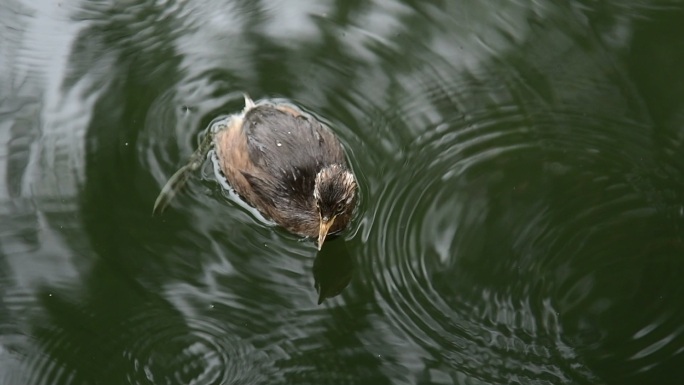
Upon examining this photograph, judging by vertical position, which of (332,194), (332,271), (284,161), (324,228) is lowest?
(332,271)

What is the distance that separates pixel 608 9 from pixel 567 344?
8.43ft

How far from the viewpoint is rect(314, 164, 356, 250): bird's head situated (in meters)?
5.56

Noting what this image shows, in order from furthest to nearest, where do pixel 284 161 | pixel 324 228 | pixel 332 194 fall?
1. pixel 284 161
2. pixel 324 228
3. pixel 332 194

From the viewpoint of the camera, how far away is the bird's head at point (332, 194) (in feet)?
18.2

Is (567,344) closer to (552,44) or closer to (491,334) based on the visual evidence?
(491,334)

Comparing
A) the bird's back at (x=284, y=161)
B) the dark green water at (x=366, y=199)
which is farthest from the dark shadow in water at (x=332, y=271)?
the bird's back at (x=284, y=161)

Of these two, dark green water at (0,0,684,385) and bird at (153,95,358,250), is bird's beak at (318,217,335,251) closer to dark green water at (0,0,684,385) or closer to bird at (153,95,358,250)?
bird at (153,95,358,250)

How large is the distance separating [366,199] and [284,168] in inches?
20.4

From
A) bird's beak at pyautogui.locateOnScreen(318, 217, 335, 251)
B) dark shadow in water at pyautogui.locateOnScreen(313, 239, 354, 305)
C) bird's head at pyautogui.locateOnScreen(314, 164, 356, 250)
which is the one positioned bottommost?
dark shadow in water at pyautogui.locateOnScreen(313, 239, 354, 305)

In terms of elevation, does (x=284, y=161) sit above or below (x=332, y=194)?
above

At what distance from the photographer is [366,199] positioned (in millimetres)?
5918

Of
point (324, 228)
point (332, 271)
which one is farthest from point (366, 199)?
point (332, 271)

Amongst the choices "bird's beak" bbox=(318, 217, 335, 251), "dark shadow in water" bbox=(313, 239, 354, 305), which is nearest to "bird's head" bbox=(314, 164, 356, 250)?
"bird's beak" bbox=(318, 217, 335, 251)

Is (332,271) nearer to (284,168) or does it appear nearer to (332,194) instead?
(332,194)
